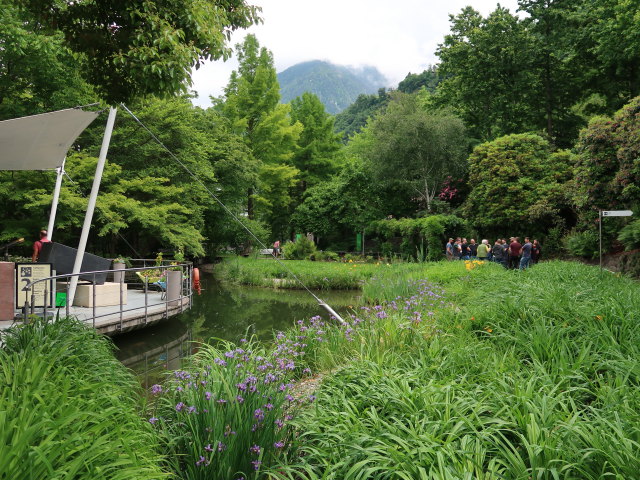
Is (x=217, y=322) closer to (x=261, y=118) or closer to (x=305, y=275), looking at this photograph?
(x=305, y=275)

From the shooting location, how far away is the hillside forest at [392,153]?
14055mm

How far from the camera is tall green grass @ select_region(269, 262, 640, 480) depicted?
7.79 feet

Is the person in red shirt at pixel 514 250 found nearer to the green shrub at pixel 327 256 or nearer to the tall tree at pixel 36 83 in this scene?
the green shrub at pixel 327 256

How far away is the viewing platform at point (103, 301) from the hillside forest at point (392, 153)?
423 centimetres

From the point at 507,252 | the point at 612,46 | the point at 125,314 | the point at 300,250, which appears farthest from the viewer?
the point at 300,250

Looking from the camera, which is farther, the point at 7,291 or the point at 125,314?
the point at 125,314

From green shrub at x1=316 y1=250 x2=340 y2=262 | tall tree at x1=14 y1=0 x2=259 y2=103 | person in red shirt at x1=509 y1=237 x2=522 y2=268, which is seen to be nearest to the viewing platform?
tall tree at x1=14 y1=0 x2=259 y2=103

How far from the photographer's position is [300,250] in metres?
25.6

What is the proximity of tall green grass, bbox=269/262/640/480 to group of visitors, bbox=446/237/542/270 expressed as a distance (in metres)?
10.3

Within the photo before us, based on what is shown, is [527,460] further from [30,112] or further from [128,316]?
[30,112]

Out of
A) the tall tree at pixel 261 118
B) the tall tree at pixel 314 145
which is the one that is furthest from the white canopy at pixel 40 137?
the tall tree at pixel 314 145

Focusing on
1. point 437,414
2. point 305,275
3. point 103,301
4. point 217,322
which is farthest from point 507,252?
point 437,414

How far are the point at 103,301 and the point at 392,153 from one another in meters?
20.5

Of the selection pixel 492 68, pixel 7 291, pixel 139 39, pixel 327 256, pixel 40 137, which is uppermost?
pixel 492 68
